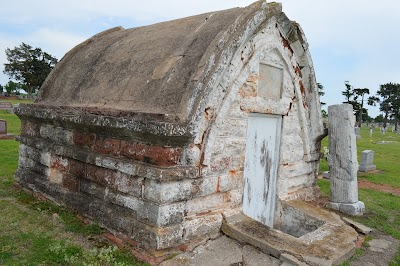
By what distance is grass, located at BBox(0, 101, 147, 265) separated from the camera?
402 centimetres

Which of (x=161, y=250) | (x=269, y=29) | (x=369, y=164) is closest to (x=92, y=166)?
(x=161, y=250)

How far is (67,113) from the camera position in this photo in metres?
5.43

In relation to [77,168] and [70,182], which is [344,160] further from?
[70,182]

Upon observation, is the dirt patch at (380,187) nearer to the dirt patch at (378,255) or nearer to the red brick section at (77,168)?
the dirt patch at (378,255)

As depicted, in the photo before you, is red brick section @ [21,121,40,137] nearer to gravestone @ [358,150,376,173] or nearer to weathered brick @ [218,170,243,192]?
weathered brick @ [218,170,243,192]

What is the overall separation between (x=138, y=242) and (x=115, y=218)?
1.87ft

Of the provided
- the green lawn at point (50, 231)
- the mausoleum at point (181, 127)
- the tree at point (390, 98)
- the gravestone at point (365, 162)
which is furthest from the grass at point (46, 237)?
the tree at point (390, 98)

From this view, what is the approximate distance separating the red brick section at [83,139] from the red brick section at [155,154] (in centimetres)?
96

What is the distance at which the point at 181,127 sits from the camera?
154 inches

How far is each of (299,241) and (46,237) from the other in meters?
3.52

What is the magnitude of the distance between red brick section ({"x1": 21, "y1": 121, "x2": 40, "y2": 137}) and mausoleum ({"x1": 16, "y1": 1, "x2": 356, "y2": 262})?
0.07ft

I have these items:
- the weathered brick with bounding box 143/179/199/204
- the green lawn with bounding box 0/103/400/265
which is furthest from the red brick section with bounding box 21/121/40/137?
the weathered brick with bounding box 143/179/199/204

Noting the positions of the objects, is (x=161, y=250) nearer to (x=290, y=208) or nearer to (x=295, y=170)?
(x=290, y=208)

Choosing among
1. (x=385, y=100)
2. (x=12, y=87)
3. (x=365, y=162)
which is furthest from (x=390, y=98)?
(x=12, y=87)
